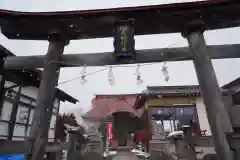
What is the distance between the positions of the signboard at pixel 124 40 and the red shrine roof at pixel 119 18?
23 centimetres

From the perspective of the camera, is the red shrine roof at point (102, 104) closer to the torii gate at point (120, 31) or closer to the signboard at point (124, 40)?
the torii gate at point (120, 31)

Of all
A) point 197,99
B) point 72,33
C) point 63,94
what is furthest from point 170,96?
point 72,33

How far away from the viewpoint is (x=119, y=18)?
5285 millimetres

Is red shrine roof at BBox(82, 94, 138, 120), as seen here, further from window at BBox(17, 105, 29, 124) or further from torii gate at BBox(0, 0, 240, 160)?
torii gate at BBox(0, 0, 240, 160)

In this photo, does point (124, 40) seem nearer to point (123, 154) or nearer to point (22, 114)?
point (123, 154)

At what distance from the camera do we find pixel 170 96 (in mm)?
15250

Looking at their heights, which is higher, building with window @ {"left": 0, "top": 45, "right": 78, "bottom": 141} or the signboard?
the signboard

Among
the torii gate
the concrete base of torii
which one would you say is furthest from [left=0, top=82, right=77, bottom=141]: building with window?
the concrete base of torii

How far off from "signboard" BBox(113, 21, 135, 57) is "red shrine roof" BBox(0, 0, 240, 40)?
226 mm

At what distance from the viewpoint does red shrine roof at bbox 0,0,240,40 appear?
4930 millimetres

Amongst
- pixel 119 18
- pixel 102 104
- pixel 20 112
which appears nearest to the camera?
pixel 119 18

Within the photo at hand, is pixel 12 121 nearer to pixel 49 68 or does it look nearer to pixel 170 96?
pixel 49 68

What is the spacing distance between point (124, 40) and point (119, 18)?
0.73 m

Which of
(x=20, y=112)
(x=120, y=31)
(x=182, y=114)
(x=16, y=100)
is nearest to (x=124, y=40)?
(x=120, y=31)
